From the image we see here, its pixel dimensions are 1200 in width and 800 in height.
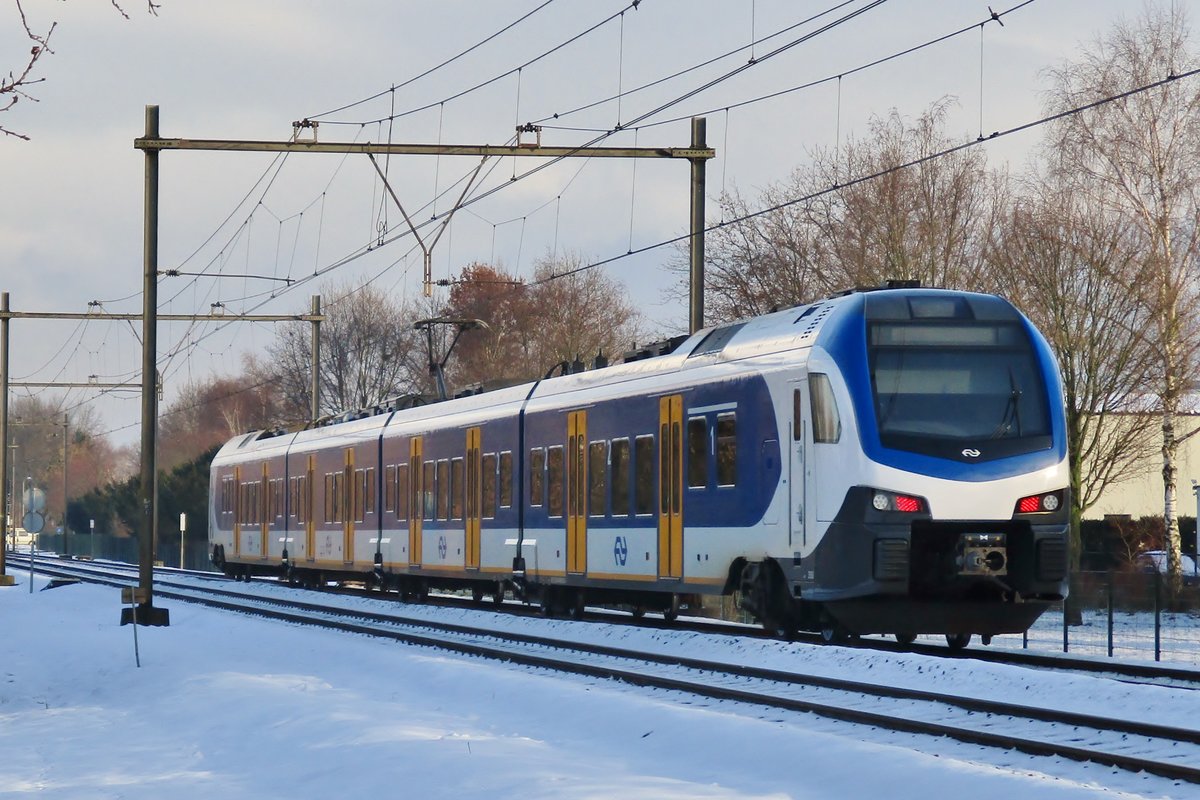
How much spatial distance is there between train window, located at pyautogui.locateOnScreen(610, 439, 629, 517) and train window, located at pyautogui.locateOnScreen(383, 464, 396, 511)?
37.6ft

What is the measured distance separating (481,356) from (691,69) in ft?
193

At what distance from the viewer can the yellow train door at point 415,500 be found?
33844 millimetres

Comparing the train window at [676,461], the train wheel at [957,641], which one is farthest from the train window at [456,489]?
the train wheel at [957,641]

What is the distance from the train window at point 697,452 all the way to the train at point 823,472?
3cm

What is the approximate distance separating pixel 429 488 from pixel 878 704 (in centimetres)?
1851

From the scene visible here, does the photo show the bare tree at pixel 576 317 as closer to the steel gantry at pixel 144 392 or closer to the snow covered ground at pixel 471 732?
the steel gantry at pixel 144 392

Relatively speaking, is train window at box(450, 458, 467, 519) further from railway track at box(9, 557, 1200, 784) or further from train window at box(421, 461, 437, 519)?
railway track at box(9, 557, 1200, 784)

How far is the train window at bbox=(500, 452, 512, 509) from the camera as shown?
95.2 ft

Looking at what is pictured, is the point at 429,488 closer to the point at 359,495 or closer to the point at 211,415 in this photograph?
the point at 359,495

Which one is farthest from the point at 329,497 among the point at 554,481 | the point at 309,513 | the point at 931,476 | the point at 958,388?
the point at 931,476

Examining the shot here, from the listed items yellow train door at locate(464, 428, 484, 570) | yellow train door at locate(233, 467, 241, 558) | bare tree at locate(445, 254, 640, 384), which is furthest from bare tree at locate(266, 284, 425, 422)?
yellow train door at locate(464, 428, 484, 570)

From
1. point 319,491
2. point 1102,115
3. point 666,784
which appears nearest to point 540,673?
point 666,784

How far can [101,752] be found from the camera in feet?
50.6

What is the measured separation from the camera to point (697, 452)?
22141 mm
